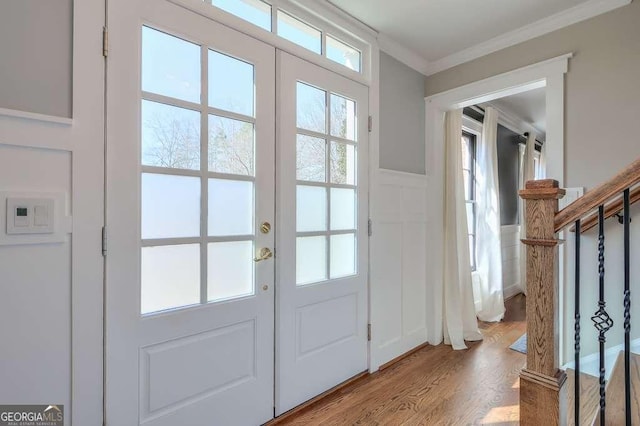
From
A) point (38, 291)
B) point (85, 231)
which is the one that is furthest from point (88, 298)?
point (85, 231)

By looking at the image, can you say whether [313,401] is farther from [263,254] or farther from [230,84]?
[230,84]

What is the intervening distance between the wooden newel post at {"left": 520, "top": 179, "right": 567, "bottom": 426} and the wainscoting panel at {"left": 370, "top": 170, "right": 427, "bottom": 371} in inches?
50.2

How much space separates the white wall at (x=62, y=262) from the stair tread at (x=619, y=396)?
6.71 feet

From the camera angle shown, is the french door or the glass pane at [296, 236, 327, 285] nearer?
the french door

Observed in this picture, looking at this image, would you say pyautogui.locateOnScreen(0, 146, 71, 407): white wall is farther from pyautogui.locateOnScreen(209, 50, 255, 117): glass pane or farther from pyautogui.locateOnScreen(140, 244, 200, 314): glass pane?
pyautogui.locateOnScreen(209, 50, 255, 117): glass pane

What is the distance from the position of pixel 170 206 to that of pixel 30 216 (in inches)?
19.1

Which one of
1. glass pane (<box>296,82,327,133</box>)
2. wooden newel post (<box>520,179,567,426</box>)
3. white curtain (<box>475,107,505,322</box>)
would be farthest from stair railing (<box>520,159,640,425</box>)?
white curtain (<box>475,107,505,322</box>)

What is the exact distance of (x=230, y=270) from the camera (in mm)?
1703

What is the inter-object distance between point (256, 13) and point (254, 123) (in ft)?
2.01

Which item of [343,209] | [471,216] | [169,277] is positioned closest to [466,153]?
[471,216]

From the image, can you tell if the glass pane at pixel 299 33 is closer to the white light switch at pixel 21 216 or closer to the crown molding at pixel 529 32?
the crown molding at pixel 529 32

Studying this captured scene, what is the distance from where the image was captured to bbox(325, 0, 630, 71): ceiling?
210 cm

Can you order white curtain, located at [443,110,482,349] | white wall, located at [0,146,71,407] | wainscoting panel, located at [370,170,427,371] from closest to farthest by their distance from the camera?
1. white wall, located at [0,146,71,407]
2. wainscoting panel, located at [370,170,427,371]
3. white curtain, located at [443,110,482,349]

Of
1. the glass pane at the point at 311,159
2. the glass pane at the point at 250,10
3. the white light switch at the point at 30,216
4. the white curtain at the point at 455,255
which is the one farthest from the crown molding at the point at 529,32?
the white light switch at the point at 30,216
